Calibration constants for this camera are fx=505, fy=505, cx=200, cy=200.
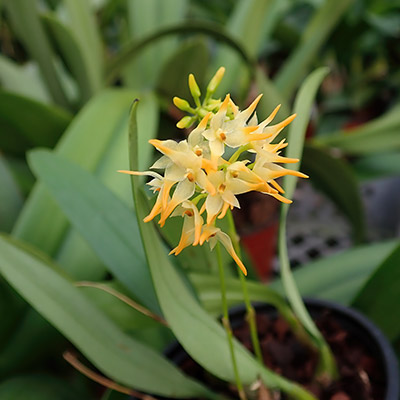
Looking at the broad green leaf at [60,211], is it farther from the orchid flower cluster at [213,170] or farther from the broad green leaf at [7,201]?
the orchid flower cluster at [213,170]

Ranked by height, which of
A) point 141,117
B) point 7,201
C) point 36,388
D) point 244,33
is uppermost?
point 244,33

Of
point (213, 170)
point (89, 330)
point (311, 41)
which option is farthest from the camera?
point (311, 41)

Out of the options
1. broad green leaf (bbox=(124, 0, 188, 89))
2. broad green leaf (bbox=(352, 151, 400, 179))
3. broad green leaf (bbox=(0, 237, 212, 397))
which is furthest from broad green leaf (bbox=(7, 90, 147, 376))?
broad green leaf (bbox=(352, 151, 400, 179))

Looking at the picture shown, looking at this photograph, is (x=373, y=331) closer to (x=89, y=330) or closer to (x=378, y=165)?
(x=89, y=330)

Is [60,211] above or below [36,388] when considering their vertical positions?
above

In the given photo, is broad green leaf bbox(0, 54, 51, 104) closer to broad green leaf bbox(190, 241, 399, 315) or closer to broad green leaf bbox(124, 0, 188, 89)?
broad green leaf bbox(124, 0, 188, 89)

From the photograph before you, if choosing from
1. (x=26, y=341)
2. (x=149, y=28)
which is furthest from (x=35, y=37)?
(x=26, y=341)

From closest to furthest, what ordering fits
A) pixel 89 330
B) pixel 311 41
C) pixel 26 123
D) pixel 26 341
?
pixel 89 330
pixel 26 341
pixel 26 123
pixel 311 41
